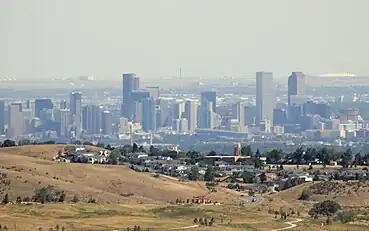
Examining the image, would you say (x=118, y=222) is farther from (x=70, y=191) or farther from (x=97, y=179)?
(x=97, y=179)

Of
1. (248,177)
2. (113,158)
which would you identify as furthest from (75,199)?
(113,158)

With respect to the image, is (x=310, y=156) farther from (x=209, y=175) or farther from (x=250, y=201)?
(x=250, y=201)

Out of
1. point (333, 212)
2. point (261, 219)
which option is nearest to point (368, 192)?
point (333, 212)

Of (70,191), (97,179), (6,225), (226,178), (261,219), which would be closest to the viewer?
(6,225)

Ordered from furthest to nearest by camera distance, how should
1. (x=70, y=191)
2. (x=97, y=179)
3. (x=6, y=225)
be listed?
(x=97, y=179), (x=70, y=191), (x=6, y=225)

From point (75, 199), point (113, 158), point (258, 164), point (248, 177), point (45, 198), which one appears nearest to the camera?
point (45, 198)

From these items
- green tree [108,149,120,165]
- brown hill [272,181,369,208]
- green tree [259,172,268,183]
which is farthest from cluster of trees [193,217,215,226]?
green tree [108,149,120,165]

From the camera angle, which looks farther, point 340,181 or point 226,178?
point 226,178
